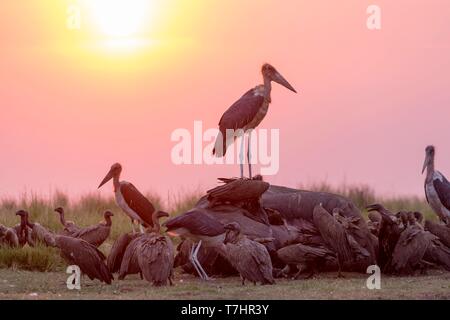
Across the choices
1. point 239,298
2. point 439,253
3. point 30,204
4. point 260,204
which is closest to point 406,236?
point 439,253

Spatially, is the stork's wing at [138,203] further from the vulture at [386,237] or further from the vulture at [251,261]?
the vulture at [251,261]

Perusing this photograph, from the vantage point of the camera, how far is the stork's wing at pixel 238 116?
62.8ft

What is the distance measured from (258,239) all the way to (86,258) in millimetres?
2900

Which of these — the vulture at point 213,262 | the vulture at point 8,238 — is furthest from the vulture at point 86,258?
the vulture at point 8,238

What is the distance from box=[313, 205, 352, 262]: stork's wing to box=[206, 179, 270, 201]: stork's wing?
148 centimetres

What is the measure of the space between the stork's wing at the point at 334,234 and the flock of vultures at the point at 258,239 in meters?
0.01

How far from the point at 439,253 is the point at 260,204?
2995mm

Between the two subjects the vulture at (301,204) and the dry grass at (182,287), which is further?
the vulture at (301,204)

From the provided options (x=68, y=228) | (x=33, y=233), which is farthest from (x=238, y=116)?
(x=33, y=233)

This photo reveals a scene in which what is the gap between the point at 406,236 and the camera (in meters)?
16.5

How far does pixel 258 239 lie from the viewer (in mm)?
16734

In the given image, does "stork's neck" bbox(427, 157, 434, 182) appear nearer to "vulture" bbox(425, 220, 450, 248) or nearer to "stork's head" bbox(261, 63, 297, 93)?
"vulture" bbox(425, 220, 450, 248)

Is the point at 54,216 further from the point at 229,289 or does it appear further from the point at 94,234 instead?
the point at 229,289
